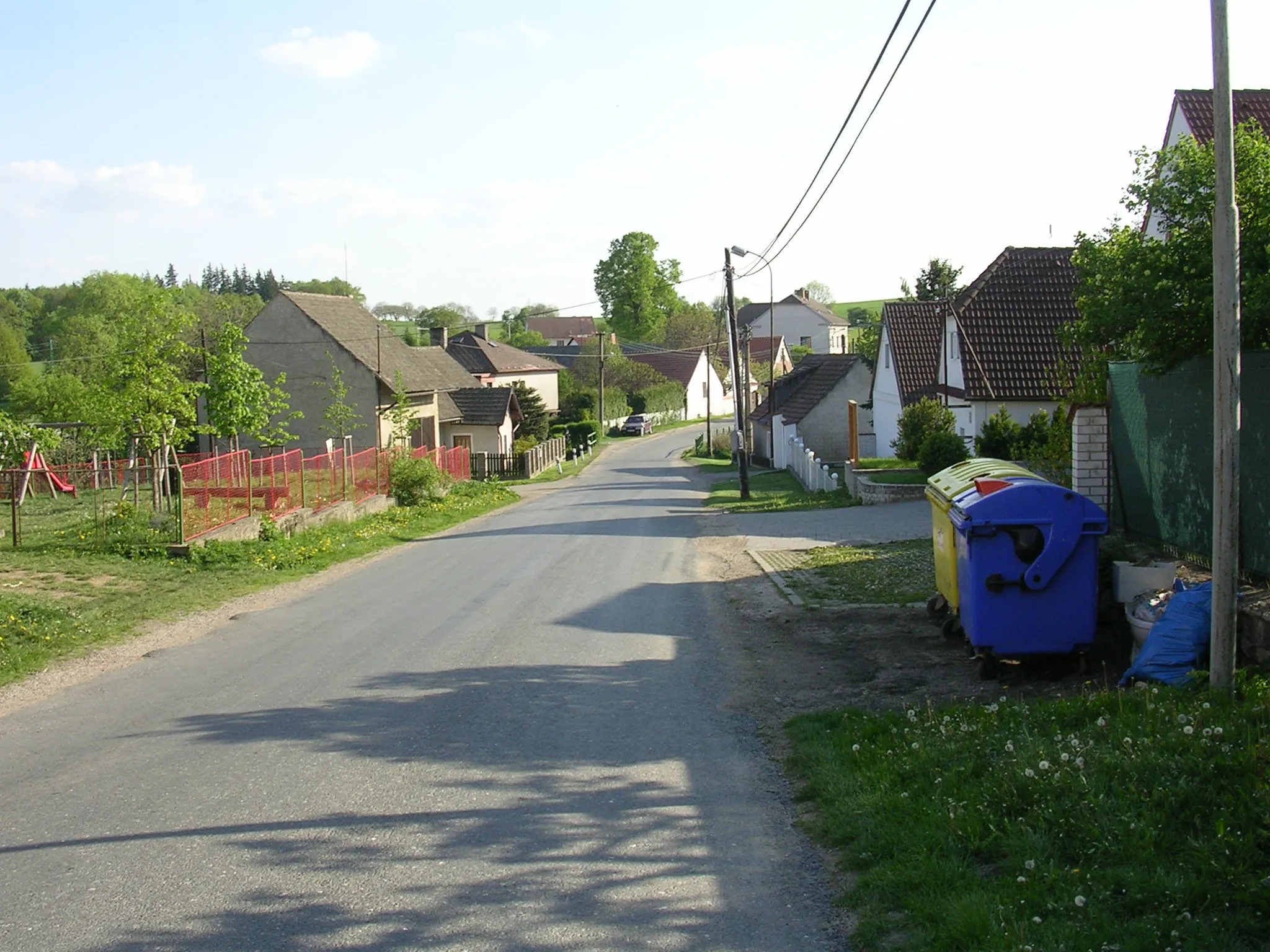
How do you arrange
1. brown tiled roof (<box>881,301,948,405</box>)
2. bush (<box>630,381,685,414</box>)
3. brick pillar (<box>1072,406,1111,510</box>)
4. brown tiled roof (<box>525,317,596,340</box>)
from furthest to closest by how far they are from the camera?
brown tiled roof (<box>525,317,596,340</box>) → bush (<box>630,381,685,414</box>) → brown tiled roof (<box>881,301,948,405</box>) → brick pillar (<box>1072,406,1111,510</box>)

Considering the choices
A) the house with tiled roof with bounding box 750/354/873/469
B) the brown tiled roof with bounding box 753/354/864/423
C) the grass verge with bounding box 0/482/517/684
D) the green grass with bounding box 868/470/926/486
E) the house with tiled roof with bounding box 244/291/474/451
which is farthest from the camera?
the brown tiled roof with bounding box 753/354/864/423

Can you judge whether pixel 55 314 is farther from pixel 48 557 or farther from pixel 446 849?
pixel 446 849

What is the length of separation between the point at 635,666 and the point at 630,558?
9.63m

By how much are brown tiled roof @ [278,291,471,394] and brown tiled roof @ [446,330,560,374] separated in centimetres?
2084

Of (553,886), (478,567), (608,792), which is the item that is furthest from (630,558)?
(553,886)

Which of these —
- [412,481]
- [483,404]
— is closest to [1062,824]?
[412,481]

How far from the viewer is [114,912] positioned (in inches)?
199

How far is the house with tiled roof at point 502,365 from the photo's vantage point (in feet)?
231

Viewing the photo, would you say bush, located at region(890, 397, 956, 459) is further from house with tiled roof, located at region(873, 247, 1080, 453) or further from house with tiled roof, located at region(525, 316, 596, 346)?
house with tiled roof, located at region(525, 316, 596, 346)

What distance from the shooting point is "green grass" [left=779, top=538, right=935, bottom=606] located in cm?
1384

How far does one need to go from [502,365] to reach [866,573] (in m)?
58.3

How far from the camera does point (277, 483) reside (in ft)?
77.7

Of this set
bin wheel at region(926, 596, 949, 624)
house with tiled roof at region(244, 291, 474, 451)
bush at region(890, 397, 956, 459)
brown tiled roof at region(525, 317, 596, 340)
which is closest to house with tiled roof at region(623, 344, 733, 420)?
brown tiled roof at region(525, 317, 596, 340)

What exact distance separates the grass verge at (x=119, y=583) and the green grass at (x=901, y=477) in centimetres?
1199
